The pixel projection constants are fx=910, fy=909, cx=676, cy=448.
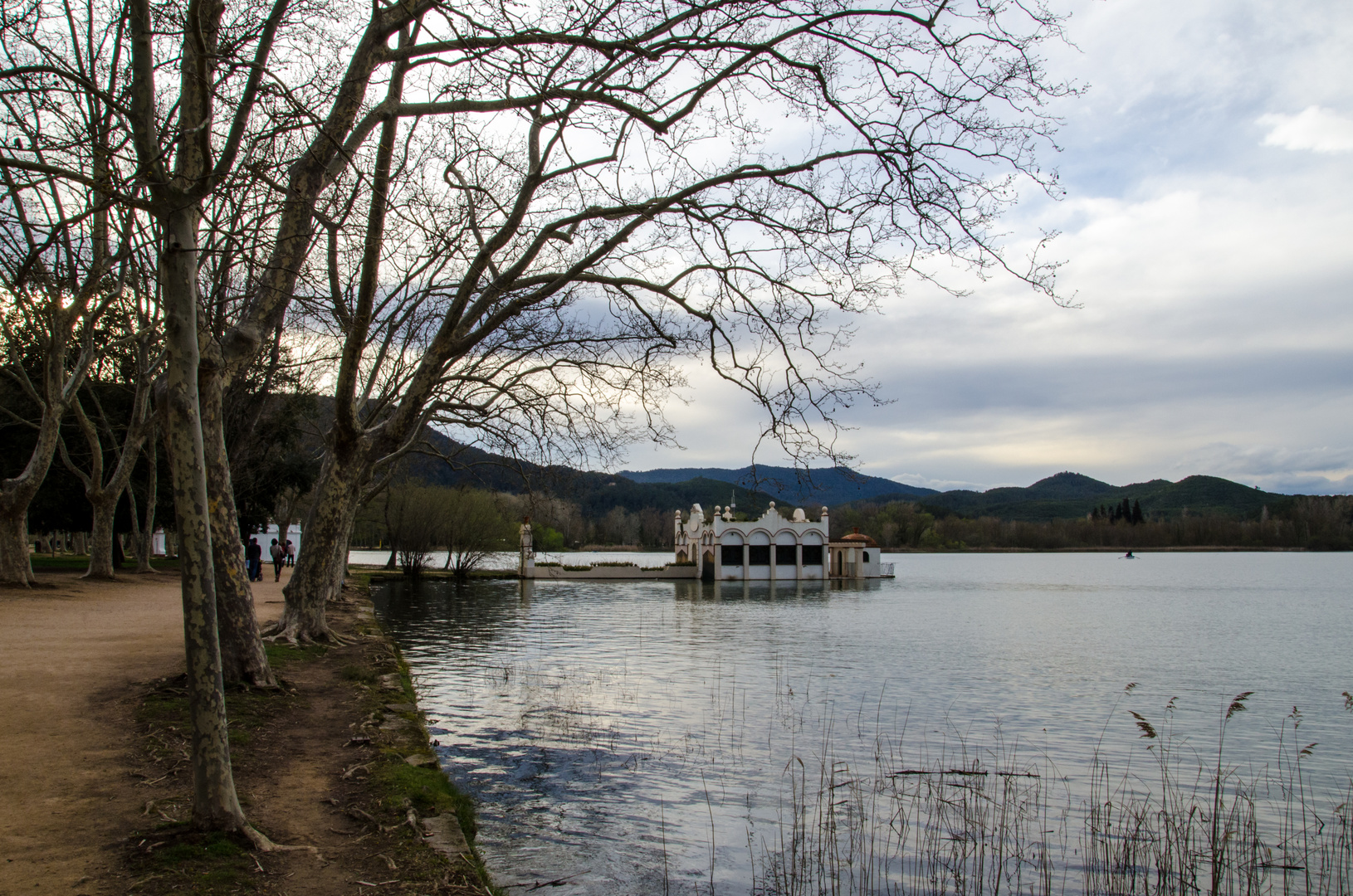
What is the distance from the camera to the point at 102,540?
24812 millimetres

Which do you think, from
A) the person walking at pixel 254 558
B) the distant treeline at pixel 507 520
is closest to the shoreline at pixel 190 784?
the distant treeline at pixel 507 520

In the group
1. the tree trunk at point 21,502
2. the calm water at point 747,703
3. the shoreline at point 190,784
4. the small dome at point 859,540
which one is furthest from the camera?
the small dome at point 859,540

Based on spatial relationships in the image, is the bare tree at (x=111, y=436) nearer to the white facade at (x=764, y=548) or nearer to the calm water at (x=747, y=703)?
the calm water at (x=747, y=703)

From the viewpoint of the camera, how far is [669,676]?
17359 millimetres

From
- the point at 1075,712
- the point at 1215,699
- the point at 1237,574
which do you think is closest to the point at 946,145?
the point at 1075,712

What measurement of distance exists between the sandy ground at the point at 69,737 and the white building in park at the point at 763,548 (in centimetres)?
5297

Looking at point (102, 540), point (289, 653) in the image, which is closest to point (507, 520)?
point (102, 540)

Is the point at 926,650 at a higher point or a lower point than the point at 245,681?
lower

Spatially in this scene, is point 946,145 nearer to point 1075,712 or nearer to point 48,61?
point 48,61

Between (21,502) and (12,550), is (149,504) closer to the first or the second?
(12,550)

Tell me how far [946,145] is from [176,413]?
6439 millimetres

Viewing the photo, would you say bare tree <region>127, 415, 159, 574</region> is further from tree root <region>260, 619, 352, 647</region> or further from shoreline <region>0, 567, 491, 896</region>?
shoreline <region>0, 567, 491, 896</region>

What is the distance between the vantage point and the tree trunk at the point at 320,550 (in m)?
12.5

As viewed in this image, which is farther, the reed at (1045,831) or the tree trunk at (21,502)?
the tree trunk at (21,502)
